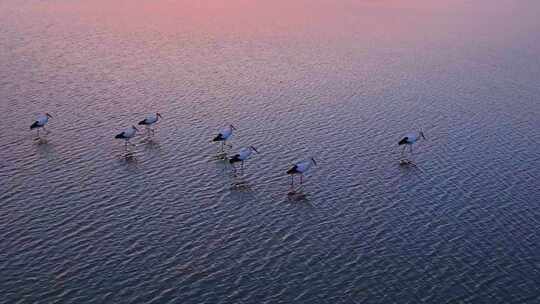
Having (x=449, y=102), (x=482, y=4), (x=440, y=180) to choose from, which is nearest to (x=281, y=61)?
(x=449, y=102)

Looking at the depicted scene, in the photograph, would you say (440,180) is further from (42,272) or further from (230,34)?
(230,34)

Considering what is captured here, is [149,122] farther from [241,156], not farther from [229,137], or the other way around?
[241,156]

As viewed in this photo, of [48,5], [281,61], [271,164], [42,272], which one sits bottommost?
[42,272]

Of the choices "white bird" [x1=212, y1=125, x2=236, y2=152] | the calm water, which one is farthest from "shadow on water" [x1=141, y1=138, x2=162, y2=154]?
"white bird" [x1=212, y1=125, x2=236, y2=152]

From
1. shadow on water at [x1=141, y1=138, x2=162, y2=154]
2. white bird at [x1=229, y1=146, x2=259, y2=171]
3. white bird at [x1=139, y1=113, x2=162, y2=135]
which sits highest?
white bird at [x1=139, y1=113, x2=162, y2=135]

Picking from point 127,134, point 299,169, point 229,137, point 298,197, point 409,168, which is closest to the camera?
point 298,197

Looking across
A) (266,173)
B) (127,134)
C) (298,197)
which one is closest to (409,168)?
(298,197)

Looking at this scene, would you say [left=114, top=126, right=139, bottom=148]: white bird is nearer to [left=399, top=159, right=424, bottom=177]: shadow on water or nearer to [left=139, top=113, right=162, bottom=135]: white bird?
[left=139, top=113, right=162, bottom=135]: white bird

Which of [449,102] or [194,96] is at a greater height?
[194,96]
